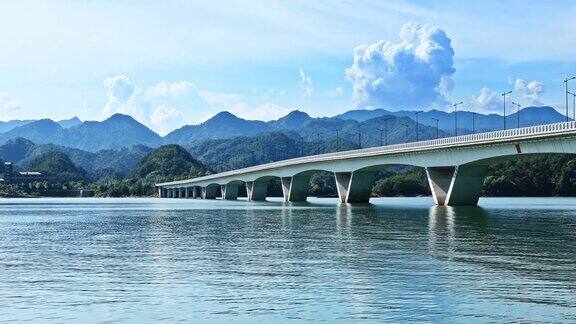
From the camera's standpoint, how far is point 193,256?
39094 millimetres

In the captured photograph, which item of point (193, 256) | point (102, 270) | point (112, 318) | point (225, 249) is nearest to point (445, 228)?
point (225, 249)

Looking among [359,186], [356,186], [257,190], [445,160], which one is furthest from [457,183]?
[257,190]

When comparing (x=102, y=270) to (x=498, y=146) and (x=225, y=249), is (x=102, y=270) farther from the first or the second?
(x=498, y=146)

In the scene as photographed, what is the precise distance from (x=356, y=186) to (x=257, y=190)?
53368mm

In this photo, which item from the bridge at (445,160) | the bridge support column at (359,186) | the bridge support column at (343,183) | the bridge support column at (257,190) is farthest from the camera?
the bridge support column at (257,190)

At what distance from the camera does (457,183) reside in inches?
3792

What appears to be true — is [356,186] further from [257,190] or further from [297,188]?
[257,190]

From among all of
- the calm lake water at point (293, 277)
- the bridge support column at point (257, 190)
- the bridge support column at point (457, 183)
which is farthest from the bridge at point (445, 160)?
the calm lake water at point (293, 277)

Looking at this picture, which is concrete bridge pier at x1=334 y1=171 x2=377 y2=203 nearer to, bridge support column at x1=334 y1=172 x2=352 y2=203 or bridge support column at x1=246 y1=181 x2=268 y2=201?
bridge support column at x1=334 y1=172 x2=352 y2=203

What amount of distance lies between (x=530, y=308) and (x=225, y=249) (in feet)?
72.2

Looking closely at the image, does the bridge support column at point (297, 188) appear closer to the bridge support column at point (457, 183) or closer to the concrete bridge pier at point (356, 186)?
the concrete bridge pier at point (356, 186)

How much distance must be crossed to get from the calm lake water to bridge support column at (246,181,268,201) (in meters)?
122

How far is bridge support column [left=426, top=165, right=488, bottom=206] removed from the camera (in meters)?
94.4

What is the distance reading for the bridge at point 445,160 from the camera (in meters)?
75.9
